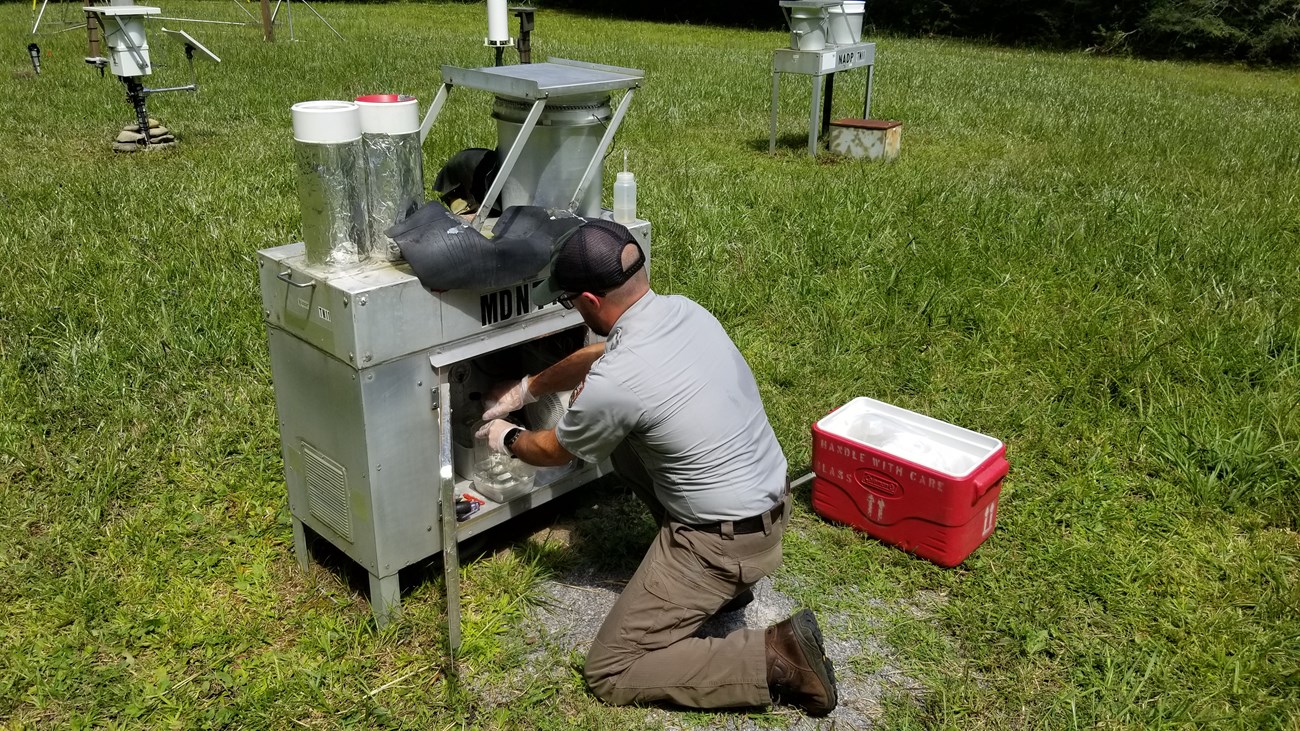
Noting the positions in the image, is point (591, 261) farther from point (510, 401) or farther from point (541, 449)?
point (510, 401)

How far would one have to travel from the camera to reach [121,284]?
17.9 feet

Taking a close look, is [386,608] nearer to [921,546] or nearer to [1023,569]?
[921,546]

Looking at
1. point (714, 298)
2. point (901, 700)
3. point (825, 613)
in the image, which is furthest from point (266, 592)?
point (714, 298)

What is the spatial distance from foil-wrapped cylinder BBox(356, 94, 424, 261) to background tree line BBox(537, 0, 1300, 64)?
2321cm

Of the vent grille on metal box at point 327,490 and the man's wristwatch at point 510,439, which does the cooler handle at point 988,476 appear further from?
the vent grille on metal box at point 327,490

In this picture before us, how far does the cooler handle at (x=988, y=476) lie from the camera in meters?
3.56

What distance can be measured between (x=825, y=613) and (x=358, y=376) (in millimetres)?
1794

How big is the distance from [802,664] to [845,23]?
26.2ft

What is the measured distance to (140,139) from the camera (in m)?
9.05

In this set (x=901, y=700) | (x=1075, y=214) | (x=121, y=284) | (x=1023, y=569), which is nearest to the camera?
(x=901, y=700)

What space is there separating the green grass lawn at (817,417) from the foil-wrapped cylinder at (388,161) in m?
1.26

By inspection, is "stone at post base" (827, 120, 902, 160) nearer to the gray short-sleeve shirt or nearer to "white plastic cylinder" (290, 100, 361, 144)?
the gray short-sleeve shirt

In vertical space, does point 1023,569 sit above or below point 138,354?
below

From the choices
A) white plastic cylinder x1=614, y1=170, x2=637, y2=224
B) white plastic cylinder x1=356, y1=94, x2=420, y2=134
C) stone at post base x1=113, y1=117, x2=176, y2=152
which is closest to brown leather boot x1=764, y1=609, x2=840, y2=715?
white plastic cylinder x1=614, y1=170, x2=637, y2=224
